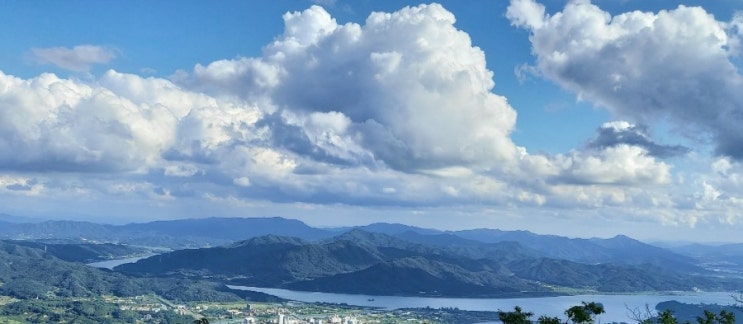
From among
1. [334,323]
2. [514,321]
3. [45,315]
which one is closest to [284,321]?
[334,323]

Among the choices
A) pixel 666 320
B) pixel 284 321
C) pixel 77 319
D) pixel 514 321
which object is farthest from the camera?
pixel 77 319

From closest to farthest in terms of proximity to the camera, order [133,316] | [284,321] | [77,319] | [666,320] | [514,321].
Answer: [666,320] < [514,321] < [284,321] < [77,319] < [133,316]

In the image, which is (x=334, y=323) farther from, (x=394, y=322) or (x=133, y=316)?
(x=133, y=316)

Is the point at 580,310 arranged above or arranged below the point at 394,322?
above

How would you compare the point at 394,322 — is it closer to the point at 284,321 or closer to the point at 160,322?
the point at 284,321

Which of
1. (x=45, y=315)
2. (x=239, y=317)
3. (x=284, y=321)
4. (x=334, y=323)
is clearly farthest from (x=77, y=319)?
(x=334, y=323)

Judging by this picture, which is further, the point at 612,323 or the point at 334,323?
the point at 612,323

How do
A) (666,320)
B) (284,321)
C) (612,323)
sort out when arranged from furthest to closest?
1. (612,323)
2. (284,321)
3. (666,320)

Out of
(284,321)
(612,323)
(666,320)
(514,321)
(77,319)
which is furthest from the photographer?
(612,323)

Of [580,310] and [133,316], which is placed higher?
[580,310]
